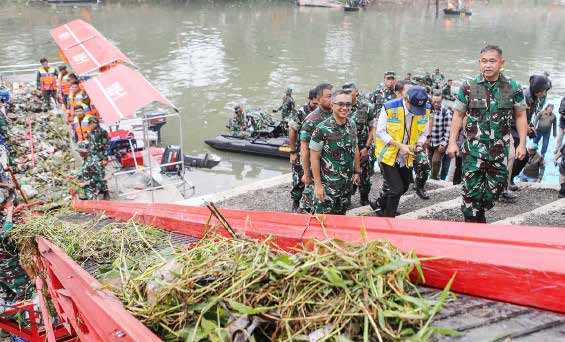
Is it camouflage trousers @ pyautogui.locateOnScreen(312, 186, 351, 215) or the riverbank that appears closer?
camouflage trousers @ pyautogui.locateOnScreen(312, 186, 351, 215)

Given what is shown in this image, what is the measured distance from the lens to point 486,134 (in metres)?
4.18

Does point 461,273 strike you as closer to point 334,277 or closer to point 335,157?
point 334,277

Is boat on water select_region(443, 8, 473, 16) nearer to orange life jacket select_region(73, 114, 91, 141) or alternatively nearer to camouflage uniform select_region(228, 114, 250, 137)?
camouflage uniform select_region(228, 114, 250, 137)

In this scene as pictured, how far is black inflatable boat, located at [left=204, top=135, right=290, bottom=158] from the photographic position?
11531 mm

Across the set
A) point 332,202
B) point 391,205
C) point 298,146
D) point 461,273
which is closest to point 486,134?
point 391,205

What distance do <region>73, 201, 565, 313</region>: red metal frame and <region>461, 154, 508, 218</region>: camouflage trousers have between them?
211cm

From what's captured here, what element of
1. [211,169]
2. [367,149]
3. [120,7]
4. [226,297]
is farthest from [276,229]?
[120,7]

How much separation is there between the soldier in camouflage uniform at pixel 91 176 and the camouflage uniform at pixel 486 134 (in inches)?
242

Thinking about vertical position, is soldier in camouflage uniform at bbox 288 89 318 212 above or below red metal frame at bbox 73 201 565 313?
below

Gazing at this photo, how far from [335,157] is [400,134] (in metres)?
0.80

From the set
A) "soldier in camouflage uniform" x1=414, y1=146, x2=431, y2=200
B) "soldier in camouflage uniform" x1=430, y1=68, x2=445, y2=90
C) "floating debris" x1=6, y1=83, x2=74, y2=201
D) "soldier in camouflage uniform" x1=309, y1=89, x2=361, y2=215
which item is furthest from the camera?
"soldier in camouflage uniform" x1=430, y1=68, x2=445, y2=90

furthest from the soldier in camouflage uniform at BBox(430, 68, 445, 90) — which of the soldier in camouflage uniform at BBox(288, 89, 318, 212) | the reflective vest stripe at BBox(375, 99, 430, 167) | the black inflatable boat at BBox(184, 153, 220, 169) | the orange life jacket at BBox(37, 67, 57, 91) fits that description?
the orange life jacket at BBox(37, 67, 57, 91)

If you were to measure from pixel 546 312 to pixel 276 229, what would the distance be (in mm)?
1253

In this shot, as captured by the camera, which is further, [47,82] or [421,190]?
[47,82]
